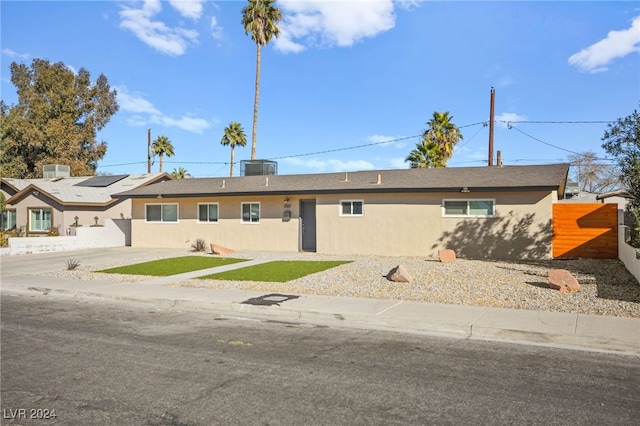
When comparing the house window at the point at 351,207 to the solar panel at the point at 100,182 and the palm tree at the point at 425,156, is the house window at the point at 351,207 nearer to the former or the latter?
the palm tree at the point at 425,156

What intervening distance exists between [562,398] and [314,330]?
4373 mm

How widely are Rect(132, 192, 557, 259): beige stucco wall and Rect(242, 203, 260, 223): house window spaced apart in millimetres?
280

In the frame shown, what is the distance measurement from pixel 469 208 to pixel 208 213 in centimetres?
1348

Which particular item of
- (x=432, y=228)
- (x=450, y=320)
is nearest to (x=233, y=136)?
(x=432, y=228)

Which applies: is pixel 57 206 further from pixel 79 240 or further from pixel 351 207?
pixel 351 207

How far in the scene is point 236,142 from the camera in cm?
5091

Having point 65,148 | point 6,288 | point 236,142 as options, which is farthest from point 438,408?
point 65,148

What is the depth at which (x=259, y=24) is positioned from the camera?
122 feet

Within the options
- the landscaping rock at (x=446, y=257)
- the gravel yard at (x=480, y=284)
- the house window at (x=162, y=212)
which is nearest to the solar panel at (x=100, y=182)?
the house window at (x=162, y=212)

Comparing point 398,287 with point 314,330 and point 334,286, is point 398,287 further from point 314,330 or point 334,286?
point 314,330

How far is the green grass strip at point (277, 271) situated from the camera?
1438 cm

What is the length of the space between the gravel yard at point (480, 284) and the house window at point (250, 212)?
7968 millimetres

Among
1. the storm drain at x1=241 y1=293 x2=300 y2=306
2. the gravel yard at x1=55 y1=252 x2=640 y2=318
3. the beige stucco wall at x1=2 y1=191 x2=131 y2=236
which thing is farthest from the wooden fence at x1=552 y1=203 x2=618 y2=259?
the beige stucco wall at x1=2 y1=191 x2=131 y2=236

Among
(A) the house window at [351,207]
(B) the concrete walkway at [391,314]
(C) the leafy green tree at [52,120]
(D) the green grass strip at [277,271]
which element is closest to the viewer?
(B) the concrete walkway at [391,314]
